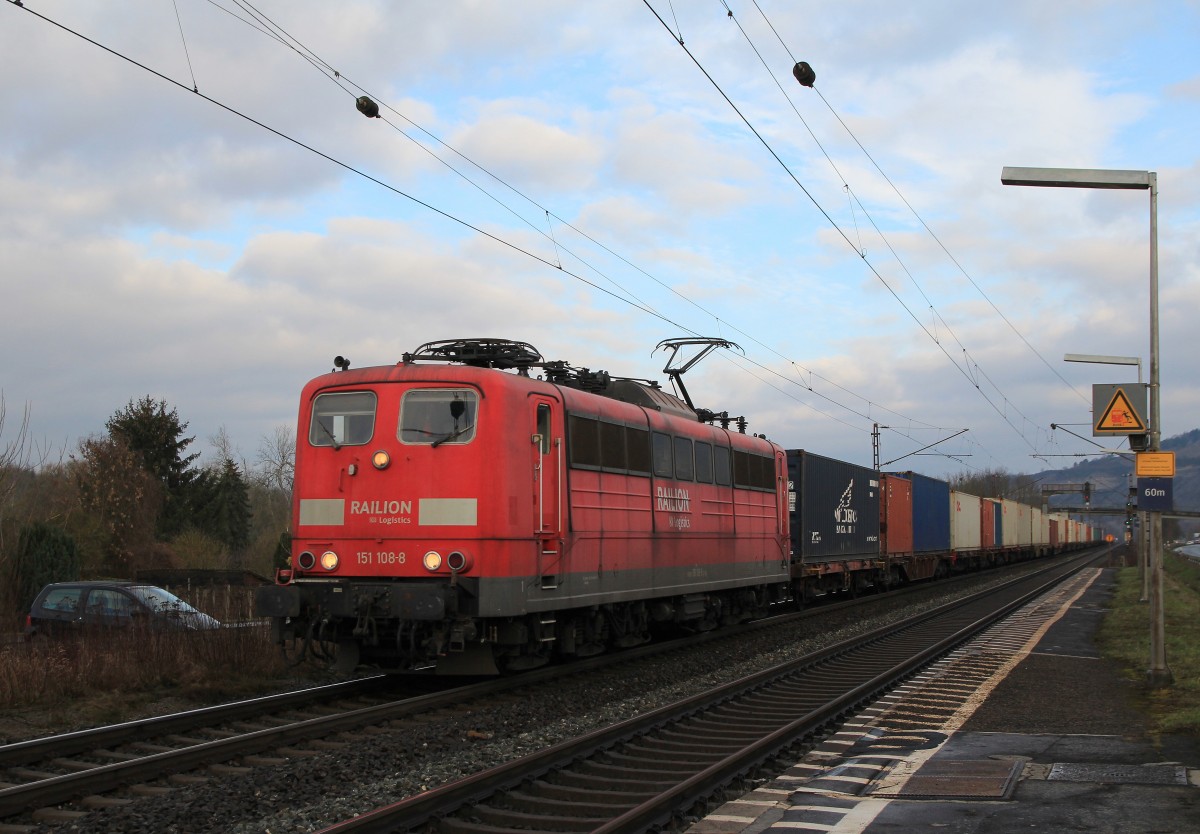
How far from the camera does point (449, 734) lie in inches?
362

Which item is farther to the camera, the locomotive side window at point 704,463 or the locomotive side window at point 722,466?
the locomotive side window at point 722,466

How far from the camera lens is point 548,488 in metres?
11.8

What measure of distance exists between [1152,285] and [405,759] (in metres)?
10.6

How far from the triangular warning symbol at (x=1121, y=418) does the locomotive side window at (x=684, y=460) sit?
544cm

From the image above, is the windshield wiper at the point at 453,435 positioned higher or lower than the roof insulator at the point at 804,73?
lower

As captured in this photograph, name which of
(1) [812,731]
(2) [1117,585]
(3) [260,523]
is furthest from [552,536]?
(3) [260,523]

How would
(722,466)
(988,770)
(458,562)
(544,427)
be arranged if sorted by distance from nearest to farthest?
1. (988,770)
2. (458,562)
3. (544,427)
4. (722,466)

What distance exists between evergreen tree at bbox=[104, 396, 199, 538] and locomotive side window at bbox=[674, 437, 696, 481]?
32300mm

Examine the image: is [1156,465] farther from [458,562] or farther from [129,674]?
[129,674]

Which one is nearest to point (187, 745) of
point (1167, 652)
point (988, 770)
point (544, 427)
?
point (544, 427)

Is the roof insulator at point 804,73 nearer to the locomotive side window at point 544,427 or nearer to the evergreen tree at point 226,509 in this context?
the locomotive side window at point 544,427

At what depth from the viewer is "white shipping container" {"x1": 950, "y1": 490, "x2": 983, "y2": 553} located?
40.8 meters

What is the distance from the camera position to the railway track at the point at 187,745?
680cm

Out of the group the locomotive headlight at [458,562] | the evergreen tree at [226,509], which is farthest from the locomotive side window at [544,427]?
the evergreen tree at [226,509]
